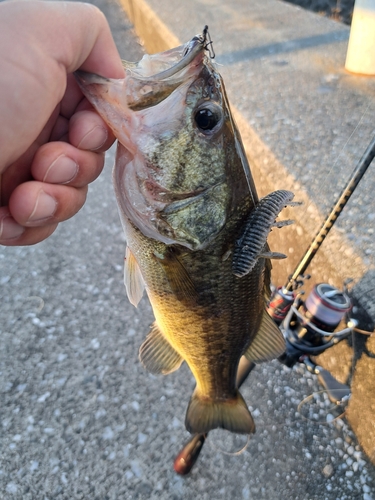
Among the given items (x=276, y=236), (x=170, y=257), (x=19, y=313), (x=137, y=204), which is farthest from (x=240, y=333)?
(x=19, y=313)

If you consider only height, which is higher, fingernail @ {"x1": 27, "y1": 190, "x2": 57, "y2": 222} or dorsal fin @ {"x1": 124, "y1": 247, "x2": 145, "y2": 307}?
fingernail @ {"x1": 27, "y1": 190, "x2": 57, "y2": 222}

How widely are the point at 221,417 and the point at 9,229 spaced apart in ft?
3.44

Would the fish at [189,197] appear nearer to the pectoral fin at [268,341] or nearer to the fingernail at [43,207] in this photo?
the pectoral fin at [268,341]

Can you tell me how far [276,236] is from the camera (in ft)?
8.59

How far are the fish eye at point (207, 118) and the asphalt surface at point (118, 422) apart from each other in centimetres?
162

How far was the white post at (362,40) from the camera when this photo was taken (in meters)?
3.08

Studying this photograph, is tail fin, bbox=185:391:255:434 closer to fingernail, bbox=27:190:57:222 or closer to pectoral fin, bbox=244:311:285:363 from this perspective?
pectoral fin, bbox=244:311:285:363

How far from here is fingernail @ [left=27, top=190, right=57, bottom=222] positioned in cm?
129

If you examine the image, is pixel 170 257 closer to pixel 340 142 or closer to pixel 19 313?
pixel 19 313

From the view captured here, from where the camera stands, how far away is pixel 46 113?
119 centimetres

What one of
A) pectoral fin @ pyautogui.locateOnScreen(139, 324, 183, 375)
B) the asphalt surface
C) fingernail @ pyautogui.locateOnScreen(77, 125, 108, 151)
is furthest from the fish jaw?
the asphalt surface

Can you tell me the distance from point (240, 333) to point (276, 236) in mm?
1334

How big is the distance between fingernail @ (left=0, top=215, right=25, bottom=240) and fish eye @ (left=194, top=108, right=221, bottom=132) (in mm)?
685

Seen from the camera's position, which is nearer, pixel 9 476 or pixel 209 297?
pixel 209 297
